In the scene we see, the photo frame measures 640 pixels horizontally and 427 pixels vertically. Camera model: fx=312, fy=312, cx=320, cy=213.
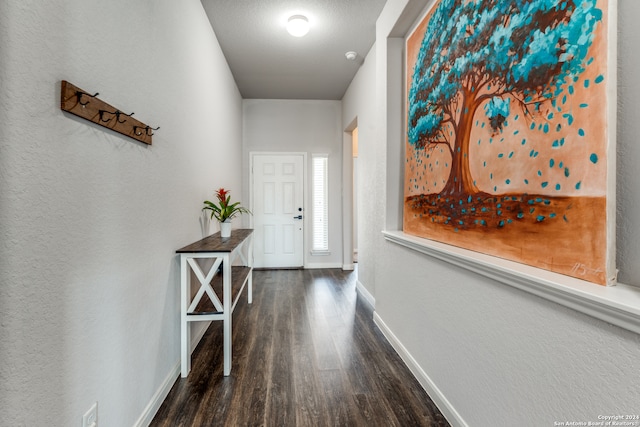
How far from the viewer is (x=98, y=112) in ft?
3.75

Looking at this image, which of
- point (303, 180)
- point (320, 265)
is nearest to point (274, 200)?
point (303, 180)

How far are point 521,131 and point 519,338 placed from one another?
29.6 inches

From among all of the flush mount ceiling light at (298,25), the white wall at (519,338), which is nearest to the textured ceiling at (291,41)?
the flush mount ceiling light at (298,25)

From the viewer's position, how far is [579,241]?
3.09ft

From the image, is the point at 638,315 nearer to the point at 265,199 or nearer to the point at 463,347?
the point at 463,347

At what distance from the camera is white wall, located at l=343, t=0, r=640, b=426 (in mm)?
841

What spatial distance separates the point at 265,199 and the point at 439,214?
356 cm

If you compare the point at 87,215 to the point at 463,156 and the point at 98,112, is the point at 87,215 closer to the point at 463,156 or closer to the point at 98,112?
the point at 98,112

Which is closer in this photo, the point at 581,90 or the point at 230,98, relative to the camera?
the point at 581,90

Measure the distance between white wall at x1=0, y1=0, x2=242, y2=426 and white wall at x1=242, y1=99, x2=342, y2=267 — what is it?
2873mm

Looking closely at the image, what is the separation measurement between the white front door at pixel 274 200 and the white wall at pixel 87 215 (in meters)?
2.90

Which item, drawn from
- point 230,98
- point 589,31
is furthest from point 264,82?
point 589,31

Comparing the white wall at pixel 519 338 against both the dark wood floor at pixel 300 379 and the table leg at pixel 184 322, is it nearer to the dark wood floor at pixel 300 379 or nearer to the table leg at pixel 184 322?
Answer: the dark wood floor at pixel 300 379

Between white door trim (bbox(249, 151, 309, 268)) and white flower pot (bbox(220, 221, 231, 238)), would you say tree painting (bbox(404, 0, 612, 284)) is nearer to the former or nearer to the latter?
white flower pot (bbox(220, 221, 231, 238))
